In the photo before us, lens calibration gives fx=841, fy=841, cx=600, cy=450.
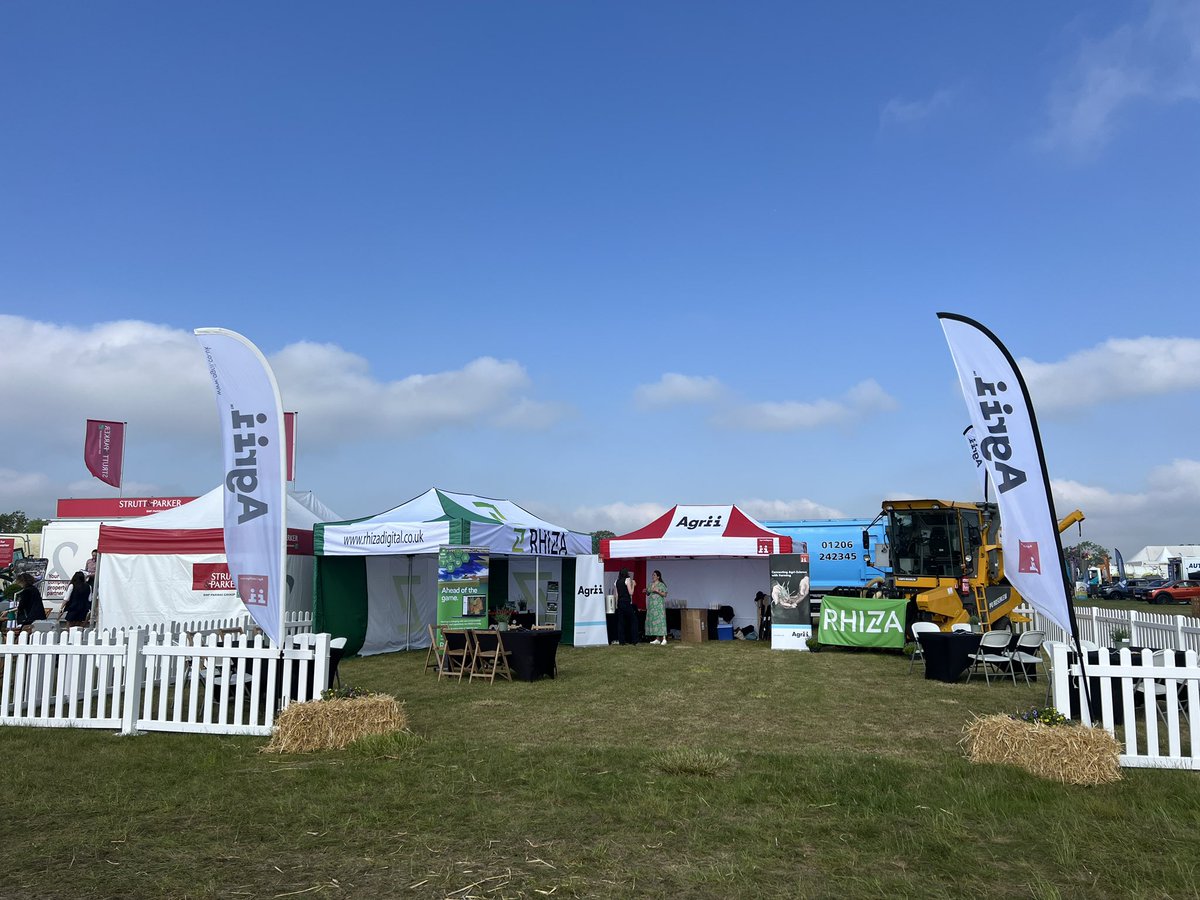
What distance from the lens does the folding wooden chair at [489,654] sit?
11.1 meters

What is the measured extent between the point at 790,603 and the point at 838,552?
7524 mm

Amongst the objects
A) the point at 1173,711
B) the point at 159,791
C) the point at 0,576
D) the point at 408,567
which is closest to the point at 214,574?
the point at 408,567

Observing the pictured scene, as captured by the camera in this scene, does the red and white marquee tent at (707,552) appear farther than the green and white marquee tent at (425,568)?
Yes

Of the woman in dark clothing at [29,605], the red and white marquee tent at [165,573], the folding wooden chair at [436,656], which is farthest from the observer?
the red and white marquee tent at [165,573]

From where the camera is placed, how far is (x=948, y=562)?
15578mm

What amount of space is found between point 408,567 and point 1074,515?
38.1 feet

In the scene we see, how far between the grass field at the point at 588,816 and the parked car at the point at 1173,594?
3721cm

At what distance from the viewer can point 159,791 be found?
5.51m

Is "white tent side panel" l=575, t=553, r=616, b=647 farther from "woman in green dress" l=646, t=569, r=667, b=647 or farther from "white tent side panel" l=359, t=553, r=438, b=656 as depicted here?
"white tent side panel" l=359, t=553, r=438, b=656

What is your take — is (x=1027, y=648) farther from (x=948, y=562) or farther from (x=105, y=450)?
(x=105, y=450)

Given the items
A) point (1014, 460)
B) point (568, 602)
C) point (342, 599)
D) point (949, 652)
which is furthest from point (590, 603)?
point (1014, 460)

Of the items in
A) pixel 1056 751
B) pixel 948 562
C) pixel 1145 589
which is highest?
pixel 948 562

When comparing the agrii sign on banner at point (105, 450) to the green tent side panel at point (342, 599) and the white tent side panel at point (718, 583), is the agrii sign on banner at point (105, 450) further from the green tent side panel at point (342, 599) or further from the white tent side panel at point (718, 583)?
the white tent side panel at point (718, 583)

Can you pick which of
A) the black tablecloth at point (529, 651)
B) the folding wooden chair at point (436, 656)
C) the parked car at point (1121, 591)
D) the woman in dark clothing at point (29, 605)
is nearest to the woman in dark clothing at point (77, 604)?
the woman in dark clothing at point (29, 605)
